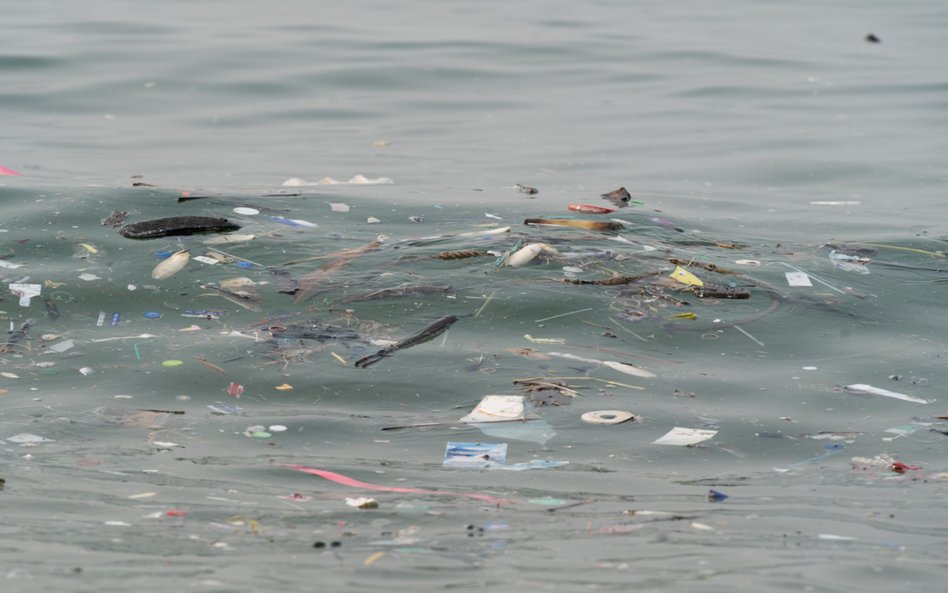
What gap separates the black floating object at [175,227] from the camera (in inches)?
181

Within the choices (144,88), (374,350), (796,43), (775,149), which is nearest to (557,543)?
(374,350)

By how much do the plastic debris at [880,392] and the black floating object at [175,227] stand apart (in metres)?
2.46

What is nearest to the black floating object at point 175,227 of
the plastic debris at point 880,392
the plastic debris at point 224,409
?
the plastic debris at point 224,409

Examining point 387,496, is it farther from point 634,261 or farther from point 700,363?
point 634,261

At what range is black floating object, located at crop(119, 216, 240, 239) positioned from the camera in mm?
4605

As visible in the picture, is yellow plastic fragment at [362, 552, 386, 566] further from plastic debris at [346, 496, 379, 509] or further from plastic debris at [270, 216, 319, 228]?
plastic debris at [270, 216, 319, 228]

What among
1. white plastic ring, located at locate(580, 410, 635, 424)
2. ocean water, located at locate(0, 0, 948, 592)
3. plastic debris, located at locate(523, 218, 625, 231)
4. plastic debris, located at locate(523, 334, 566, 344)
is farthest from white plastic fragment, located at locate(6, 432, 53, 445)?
plastic debris, located at locate(523, 218, 625, 231)

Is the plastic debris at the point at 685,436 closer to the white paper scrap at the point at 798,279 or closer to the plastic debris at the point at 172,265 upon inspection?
the white paper scrap at the point at 798,279

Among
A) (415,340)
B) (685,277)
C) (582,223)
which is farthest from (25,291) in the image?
(685,277)

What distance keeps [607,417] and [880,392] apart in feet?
2.88

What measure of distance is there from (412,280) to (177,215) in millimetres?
1271

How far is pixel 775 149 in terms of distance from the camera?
7.10m

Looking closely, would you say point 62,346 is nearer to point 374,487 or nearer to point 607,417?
point 374,487

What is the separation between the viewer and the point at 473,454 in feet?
9.92
